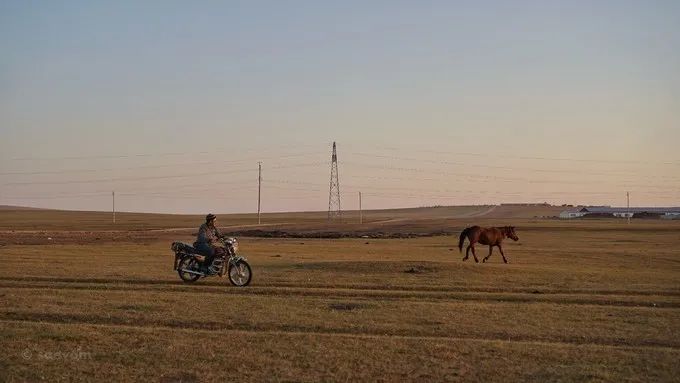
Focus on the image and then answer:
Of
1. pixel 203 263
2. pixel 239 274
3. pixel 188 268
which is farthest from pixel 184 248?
pixel 239 274

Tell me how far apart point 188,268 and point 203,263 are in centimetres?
50

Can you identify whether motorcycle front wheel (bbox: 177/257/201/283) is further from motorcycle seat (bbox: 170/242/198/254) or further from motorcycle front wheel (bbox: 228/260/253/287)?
motorcycle front wheel (bbox: 228/260/253/287)

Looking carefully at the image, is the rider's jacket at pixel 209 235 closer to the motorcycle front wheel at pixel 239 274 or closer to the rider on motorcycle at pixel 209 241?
the rider on motorcycle at pixel 209 241

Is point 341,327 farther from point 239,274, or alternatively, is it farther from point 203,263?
point 203,263

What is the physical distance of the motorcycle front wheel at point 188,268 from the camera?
23594 millimetres

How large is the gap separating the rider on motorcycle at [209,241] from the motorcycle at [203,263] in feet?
0.36

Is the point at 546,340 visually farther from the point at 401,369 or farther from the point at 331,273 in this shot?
the point at 331,273

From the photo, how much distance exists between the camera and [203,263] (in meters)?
23.6

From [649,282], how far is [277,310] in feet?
45.6

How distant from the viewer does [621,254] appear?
38781 mm

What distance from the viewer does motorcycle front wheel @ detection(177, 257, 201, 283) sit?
23.6 m

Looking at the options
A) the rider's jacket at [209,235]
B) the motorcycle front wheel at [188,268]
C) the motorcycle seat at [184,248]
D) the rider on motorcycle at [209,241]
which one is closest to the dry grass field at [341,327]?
the motorcycle front wheel at [188,268]

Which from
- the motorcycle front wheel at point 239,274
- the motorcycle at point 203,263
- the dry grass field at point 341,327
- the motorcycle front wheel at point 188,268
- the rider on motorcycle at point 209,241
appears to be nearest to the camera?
the dry grass field at point 341,327

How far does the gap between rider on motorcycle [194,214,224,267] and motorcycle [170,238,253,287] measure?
11 cm
